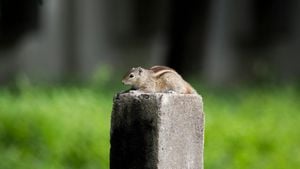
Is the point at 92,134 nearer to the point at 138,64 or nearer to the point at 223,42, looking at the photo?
the point at 138,64

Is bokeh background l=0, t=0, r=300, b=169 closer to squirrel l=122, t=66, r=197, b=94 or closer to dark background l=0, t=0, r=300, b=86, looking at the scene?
dark background l=0, t=0, r=300, b=86

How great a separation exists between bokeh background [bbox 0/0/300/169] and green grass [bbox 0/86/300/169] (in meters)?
0.01

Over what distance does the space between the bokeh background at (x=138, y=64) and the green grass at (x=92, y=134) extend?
11 millimetres

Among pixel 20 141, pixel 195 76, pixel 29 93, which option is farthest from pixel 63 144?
pixel 195 76

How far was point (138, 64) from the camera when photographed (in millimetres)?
18516

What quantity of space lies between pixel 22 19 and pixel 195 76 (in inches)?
126

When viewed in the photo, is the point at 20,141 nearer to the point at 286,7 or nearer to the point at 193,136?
the point at 193,136

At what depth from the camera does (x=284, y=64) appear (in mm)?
18719

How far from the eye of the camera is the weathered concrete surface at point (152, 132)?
5.26m

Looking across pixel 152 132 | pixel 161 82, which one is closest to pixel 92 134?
pixel 161 82

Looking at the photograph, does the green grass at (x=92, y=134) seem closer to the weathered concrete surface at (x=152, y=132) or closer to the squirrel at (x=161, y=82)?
the squirrel at (x=161, y=82)

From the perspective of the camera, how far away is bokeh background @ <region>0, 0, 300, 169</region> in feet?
31.4

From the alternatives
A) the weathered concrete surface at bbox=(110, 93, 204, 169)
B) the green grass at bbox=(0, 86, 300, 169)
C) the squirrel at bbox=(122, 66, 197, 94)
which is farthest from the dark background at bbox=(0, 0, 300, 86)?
the weathered concrete surface at bbox=(110, 93, 204, 169)

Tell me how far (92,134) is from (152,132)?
14.6ft
